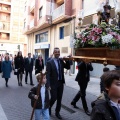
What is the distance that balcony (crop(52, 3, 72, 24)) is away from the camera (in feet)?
62.0

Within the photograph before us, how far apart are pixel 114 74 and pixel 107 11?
2513mm

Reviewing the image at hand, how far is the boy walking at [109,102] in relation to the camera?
1.71 meters

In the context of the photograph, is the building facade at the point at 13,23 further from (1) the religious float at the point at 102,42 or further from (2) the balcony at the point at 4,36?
(1) the religious float at the point at 102,42

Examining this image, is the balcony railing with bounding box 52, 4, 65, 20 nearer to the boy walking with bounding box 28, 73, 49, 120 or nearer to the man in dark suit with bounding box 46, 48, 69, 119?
the man in dark suit with bounding box 46, 48, 69, 119

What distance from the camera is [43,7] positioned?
24.1 metres

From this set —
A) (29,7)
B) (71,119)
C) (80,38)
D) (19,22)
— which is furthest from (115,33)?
(19,22)

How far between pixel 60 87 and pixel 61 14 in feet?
48.4

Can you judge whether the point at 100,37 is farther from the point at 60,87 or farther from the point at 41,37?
the point at 41,37

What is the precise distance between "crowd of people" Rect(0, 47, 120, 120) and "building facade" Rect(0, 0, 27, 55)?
40210 millimetres

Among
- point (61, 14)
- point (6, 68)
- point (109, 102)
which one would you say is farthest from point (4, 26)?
point (109, 102)

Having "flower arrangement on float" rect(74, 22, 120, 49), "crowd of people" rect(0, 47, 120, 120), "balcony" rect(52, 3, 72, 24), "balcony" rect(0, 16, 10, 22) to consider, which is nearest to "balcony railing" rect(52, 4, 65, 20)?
"balcony" rect(52, 3, 72, 24)

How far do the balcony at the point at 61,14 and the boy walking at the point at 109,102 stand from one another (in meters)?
17.4

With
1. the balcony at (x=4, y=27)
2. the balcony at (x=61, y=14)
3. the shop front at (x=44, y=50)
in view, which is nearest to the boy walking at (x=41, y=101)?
the balcony at (x=61, y=14)

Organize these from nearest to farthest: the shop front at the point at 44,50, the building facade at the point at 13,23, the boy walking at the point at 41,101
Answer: the boy walking at the point at 41,101
the shop front at the point at 44,50
the building facade at the point at 13,23
